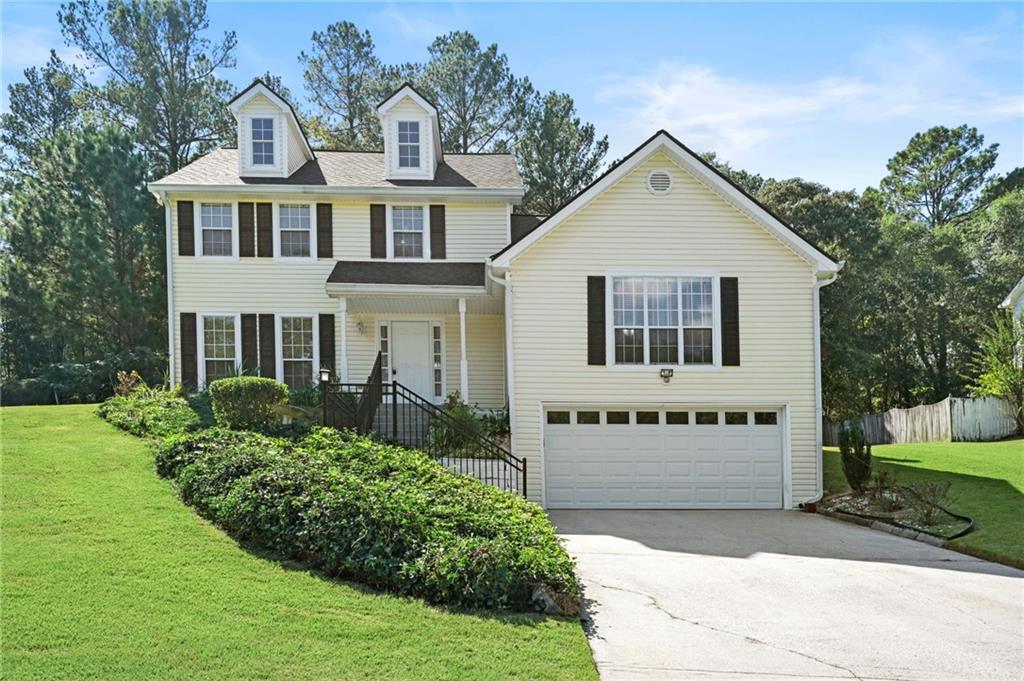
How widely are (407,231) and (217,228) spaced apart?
4.61 meters

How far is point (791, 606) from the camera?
28.1ft

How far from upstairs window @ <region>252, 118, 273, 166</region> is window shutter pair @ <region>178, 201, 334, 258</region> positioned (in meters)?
1.31

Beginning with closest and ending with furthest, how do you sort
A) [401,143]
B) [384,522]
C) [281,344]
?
1. [384,522]
2. [281,344]
3. [401,143]

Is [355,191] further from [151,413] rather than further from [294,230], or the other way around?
[151,413]

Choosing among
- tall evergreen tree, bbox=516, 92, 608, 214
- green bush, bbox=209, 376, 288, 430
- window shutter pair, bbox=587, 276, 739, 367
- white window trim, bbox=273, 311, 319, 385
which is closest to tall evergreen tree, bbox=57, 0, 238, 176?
tall evergreen tree, bbox=516, 92, 608, 214

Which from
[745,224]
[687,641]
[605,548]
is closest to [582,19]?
[745,224]

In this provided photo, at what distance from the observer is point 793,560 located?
1091 centimetres

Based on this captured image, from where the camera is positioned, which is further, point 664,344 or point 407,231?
point 407,231

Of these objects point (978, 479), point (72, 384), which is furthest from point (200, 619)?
point (72, 384)

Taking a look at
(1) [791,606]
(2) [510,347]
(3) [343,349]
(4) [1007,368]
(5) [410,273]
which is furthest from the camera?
(4) [1007,368]

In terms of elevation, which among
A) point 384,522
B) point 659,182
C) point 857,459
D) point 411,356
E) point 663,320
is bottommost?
point 857,459

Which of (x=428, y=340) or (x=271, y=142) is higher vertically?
(x=271, y=142)

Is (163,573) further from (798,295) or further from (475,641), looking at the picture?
(798,295)

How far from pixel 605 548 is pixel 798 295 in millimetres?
7353
